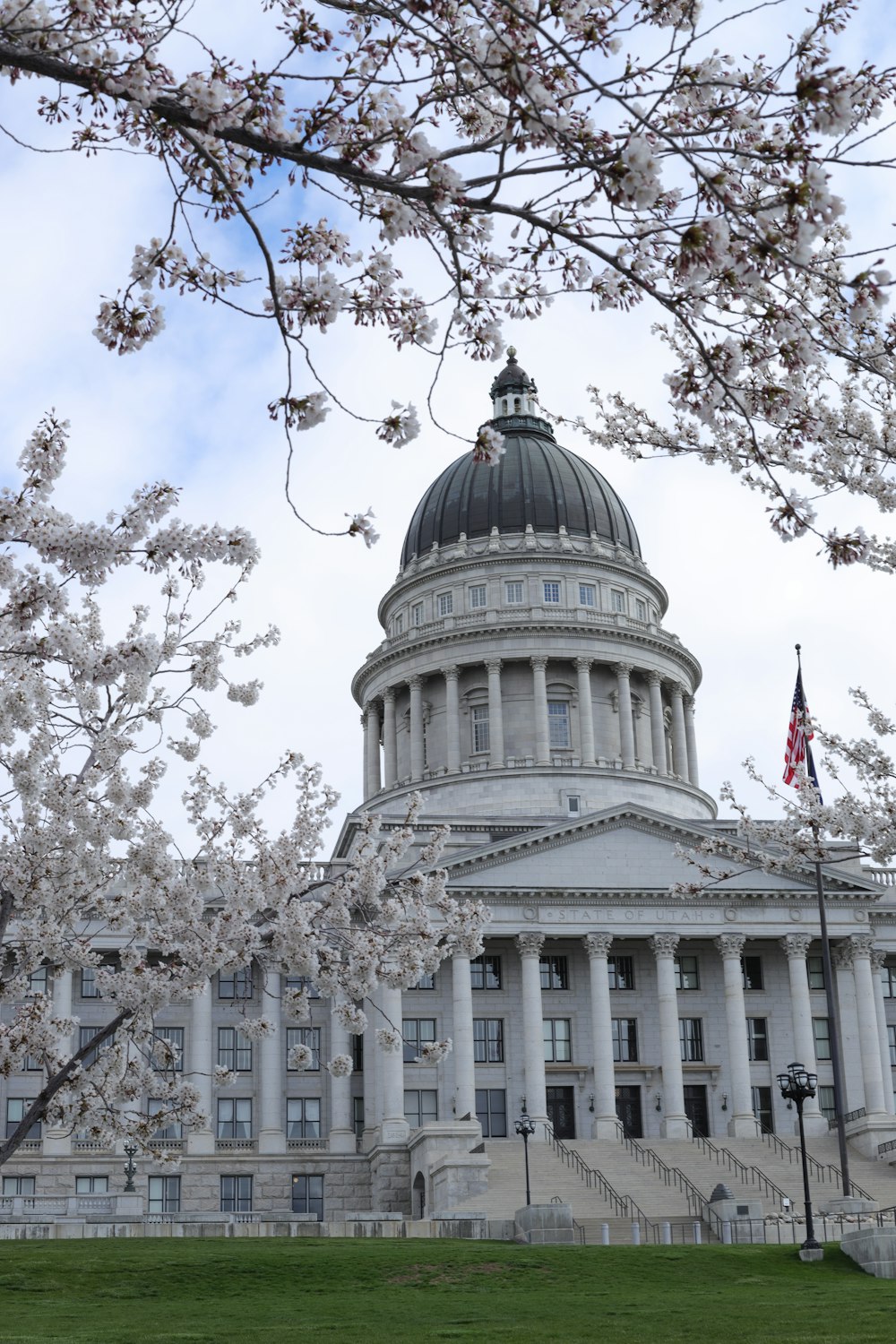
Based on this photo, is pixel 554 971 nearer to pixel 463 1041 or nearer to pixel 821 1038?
pixel 463 1041

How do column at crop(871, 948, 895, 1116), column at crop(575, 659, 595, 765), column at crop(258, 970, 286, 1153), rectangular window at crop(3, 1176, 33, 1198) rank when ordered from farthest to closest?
column at crop(575, 659, 595, 765)
column at crop(871, 948, 895, 1116)
column at crop(258, 970, 286, 1153)
rectangular window at crop(3, 1176, 33, 1198)

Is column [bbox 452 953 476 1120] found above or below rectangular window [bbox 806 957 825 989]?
below

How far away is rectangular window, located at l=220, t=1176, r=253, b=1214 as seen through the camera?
70.1 metres

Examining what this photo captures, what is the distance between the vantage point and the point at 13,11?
446 inches

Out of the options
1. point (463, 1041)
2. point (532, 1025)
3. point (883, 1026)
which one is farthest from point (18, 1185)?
point (883, 1026)

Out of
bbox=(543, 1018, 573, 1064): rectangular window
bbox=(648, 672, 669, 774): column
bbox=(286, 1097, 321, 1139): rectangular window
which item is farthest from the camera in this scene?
bbox=(648, 672, 669, 774): column

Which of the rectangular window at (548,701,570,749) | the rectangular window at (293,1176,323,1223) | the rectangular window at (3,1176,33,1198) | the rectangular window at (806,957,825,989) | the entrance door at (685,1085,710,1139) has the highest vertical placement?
the rectangular window at (548,701,570,749)

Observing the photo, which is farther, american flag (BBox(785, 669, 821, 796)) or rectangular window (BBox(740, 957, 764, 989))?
rectangular window (BBox(740, 957, 764, 989))

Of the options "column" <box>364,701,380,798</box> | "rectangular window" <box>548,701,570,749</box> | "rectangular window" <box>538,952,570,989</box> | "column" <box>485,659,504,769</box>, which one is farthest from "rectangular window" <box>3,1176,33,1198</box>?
"rectangular window" <box>548,701,570,749</box>

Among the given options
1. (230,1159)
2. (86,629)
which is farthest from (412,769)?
(86,629)

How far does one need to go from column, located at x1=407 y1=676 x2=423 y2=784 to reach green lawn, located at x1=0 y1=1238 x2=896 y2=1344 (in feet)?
153

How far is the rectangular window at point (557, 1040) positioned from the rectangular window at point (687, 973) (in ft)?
17.7

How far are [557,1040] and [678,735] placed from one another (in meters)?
25.4

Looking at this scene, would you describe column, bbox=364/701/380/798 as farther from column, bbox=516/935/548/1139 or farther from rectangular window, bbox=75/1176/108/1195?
rectangular window, bbox=75/1176/108/1195
